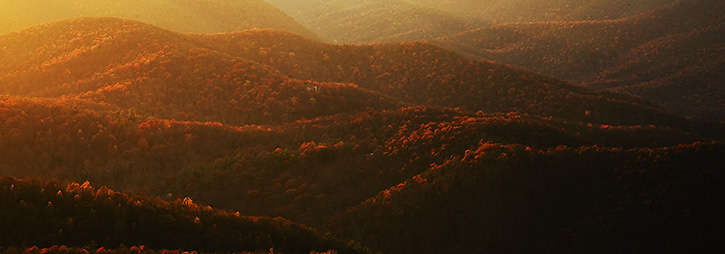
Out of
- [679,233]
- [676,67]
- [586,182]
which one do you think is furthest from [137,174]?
[676,67]

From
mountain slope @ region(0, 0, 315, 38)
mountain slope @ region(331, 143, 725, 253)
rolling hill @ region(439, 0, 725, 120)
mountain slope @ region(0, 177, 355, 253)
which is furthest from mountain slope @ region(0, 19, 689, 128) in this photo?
mountain slope @ region(0, 0, 315, 38)

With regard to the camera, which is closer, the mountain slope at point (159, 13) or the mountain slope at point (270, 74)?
the mountain slope at point (270, 74)

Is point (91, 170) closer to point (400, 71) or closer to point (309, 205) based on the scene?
point (309, 205)

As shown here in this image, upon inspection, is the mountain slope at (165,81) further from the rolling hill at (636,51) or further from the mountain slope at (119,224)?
the rolling hill at (636,51)

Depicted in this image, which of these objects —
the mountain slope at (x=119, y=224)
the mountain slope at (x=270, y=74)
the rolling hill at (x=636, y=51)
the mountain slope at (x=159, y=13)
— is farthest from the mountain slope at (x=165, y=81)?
the rolling hill at (x=636, y=51)

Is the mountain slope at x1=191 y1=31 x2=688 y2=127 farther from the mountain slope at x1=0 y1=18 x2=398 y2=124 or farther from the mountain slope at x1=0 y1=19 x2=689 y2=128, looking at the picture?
the mountain slope at x1=0 y1=18 x2=398 y2=124

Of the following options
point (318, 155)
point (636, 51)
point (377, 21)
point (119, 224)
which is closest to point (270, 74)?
point (318, 155)

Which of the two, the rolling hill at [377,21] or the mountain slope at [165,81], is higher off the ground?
the mountain slope at [165,81]
